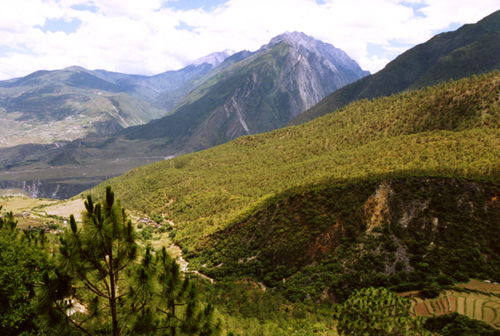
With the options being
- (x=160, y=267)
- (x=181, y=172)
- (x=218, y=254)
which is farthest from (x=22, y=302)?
(x=181, y=172)

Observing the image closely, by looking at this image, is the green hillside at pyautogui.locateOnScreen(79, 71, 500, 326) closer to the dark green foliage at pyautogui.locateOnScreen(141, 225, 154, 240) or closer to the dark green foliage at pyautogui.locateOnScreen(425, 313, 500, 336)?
the dark green foliage at pyautogui.locateOnScreen(425, 313, 500, 336)

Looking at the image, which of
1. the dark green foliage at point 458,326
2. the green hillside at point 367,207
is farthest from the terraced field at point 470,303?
the green hillside at point 367,207

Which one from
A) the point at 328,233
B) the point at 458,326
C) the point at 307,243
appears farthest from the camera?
the point at 307,243

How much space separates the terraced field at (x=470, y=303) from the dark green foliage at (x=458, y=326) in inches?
67.6

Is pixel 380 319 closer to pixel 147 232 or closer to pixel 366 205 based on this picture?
pixel 366 205

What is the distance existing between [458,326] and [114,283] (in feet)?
150

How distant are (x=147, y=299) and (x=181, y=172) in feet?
476

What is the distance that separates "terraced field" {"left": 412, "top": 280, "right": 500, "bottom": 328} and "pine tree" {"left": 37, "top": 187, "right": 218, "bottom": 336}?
4354 centimetres

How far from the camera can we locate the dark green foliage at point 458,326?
38.9 metres

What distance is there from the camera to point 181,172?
156875mm

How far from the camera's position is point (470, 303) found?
45.9 m

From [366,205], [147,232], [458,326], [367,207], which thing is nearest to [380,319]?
[458,326]

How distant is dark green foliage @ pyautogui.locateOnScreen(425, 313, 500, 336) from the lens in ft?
128

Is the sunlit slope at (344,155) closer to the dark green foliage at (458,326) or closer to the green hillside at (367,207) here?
the green hillside at (367,207)
